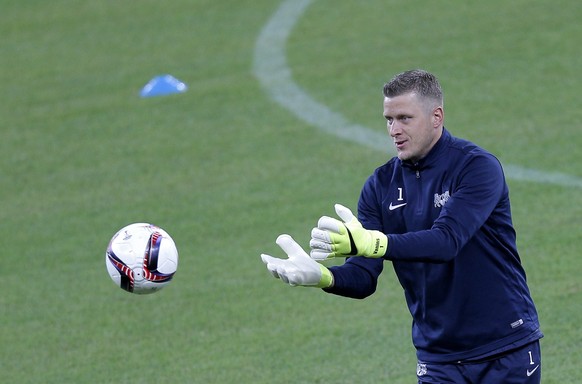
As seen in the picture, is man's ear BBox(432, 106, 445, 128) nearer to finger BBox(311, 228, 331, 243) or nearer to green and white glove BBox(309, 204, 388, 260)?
green and white glove BBox(309, 204, 388, 260)

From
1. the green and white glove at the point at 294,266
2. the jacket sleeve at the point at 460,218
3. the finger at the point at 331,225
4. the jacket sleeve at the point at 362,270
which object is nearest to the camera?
the finger at the point at 331,225

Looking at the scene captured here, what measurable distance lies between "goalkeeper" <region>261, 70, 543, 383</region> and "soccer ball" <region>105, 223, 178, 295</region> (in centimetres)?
150

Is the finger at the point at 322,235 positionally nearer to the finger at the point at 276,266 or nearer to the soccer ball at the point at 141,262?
the finger at the point at 276,266

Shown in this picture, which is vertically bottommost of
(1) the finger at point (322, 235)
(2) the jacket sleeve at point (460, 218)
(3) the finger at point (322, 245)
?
(3) the finger at point (322, 245)

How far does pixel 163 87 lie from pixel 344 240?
35.9ft

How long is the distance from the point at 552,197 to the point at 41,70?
8600 mm

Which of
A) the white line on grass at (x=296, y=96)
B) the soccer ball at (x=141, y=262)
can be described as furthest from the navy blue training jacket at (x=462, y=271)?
the white line on grass at (x=296, y=96)

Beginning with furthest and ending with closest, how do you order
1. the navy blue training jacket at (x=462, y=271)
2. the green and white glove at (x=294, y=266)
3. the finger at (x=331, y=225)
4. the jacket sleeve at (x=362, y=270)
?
the jacket sleeve at (x=362, y=270) → the navy blue training jacket at (x=462, y=271) → the green and white glove at (x=294, y=266) → the finger at (x=331, y=225)

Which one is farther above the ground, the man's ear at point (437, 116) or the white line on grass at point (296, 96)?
the man's ear at point (437, 116)

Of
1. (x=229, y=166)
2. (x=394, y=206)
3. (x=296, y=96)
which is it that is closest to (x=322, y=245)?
(x=394, y=206)

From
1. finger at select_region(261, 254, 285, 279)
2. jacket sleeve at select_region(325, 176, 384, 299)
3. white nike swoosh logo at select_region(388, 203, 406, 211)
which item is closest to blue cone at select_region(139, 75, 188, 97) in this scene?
jacket sleeve at select_region(325, 176, 384, 299)

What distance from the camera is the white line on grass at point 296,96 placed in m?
11.9

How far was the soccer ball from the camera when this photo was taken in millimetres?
6715

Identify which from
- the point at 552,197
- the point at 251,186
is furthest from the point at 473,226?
the point at 251,186
